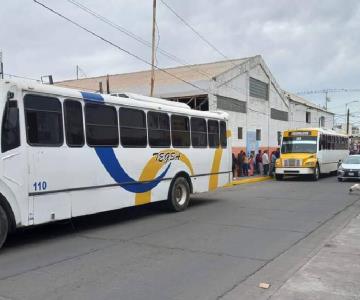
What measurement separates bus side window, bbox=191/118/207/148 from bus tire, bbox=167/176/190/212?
1268mm

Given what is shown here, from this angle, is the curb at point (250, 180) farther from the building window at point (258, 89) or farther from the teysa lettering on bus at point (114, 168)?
the teysa lettering on bus at point (114, 168)

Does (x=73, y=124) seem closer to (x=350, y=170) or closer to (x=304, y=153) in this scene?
(x=350, y=170)

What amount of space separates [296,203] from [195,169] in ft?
12.5

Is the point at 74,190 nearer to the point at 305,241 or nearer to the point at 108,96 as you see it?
the point at 108,96

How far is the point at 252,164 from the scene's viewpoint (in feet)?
101

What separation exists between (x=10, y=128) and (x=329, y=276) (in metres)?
5.70

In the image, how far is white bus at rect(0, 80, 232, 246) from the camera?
27.8 ft

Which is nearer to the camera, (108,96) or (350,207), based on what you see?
(108,96)

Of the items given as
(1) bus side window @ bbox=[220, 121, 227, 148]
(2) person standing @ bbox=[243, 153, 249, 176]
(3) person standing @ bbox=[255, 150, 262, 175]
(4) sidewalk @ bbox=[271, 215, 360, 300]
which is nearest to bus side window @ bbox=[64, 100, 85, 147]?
(4) sidewalk @ bbox=[271, 215, 360, 300]

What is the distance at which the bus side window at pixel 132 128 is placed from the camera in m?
11.2

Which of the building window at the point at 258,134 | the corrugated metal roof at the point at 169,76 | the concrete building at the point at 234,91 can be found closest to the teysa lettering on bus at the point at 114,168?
the concrete building at the point at 234,91

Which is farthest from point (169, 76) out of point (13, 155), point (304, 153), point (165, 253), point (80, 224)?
point (165, 253)

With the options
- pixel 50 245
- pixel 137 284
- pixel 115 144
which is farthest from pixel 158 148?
pixel 137 284

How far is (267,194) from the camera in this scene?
18.9 m
